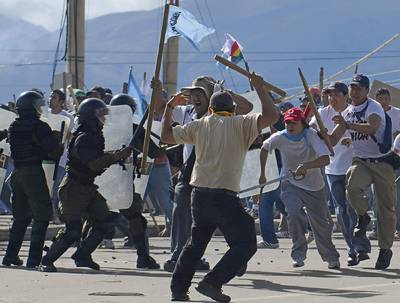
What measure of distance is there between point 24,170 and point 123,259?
5.90 ft

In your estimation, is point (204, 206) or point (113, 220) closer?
point (204, 206)

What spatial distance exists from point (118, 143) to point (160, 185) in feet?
8.58

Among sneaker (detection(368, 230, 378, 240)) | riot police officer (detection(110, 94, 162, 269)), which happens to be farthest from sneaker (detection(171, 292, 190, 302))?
sneaker (detection(368, 230, 378, 240))

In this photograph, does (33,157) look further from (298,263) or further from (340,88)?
(340,88)

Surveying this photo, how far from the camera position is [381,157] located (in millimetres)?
15570

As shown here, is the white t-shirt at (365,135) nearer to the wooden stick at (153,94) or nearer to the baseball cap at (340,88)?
the baseball cap at (340,88)

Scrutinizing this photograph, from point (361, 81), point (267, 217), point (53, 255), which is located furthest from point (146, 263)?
point (267, 217)

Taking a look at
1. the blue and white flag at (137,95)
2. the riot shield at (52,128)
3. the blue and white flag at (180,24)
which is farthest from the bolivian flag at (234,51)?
the riot shield at (52,128)

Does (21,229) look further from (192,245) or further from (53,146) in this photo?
(192,245)

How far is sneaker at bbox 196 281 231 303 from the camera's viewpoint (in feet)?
40.4

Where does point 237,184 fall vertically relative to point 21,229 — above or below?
above

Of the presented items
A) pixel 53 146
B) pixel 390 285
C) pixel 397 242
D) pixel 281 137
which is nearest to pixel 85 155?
pixel 53 146

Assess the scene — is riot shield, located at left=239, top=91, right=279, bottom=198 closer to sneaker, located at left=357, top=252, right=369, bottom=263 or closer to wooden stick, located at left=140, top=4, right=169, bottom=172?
sneaker, located at left=357, top=252, right=369, bottom=263

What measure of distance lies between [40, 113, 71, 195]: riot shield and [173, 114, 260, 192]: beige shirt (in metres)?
3.62
